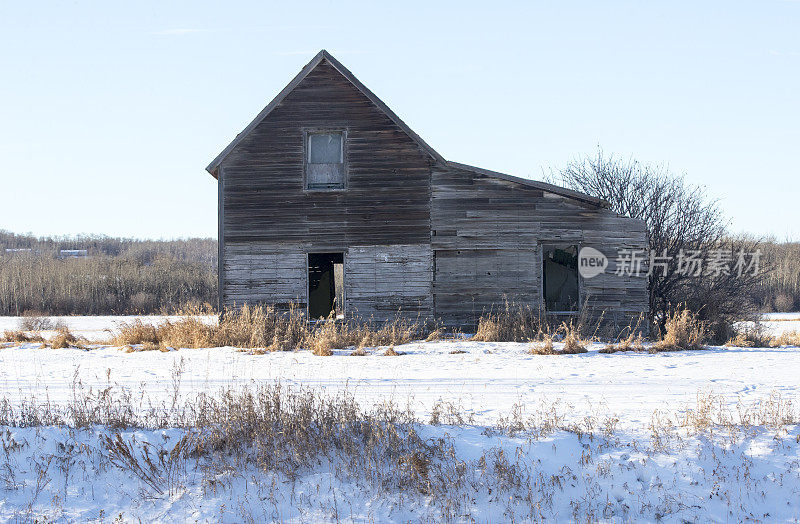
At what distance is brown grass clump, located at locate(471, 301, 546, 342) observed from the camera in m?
15.6

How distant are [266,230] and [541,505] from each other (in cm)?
1240

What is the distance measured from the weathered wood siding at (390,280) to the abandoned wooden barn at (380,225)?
0.08 ft

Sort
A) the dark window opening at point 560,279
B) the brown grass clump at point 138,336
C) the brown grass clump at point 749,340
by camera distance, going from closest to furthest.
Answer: the brown grass clump at point 749,340, the brown grass clump at point 138,336, the dark window opening at point 560,279

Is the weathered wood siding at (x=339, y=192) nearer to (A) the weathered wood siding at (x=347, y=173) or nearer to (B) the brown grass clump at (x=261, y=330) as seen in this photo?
(A) the weathered wood siding at (x=347, y=173)

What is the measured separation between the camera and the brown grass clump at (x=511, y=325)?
51.3 feet

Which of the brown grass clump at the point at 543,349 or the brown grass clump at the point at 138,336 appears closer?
the brown grass clump at the point at 543,349

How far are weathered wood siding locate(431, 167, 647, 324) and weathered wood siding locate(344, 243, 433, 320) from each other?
33 cm

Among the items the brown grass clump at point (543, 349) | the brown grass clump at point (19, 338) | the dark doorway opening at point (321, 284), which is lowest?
the brown grass clump at point (19, 338)

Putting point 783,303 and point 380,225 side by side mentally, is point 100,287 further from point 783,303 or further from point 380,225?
point 783,303

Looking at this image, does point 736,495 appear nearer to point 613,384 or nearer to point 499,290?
point 613,384

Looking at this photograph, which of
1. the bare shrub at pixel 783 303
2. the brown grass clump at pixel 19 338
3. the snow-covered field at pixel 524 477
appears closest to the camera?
the snow-covered field at pixel 524 477

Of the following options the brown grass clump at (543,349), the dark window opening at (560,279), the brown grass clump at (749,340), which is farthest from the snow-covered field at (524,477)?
the dark window opening at (560,279)

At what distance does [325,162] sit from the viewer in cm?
1688

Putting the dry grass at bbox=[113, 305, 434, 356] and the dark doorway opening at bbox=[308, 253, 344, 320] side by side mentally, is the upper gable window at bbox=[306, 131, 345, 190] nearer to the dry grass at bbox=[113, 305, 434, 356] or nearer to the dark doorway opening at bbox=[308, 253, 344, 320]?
the dry grass at bbox=[113, 305, 434, 356]
